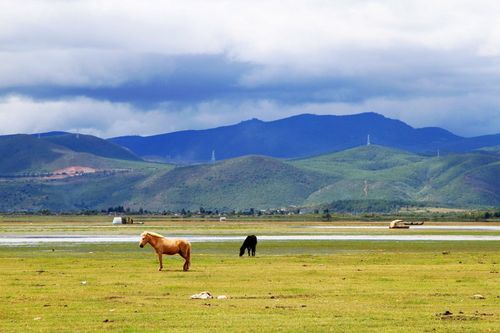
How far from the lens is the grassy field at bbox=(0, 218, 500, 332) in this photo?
29.7m

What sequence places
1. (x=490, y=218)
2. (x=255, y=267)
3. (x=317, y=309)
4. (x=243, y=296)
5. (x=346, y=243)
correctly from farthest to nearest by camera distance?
(x=490, y=218)
(x=346, y=243)
(x=255, y=267)
(x=243, y=296)
(x=317, y=309)

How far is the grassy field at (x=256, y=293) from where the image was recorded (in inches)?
1171

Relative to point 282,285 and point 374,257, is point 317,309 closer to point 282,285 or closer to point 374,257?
point 282,285

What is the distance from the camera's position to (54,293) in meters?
38.1

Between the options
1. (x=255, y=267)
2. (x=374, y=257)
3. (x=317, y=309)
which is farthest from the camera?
(x=374, y=257)

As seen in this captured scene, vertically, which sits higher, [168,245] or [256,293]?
[168,245]

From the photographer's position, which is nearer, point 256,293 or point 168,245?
point 256,293

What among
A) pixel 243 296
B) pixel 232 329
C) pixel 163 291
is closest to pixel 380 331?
pixel 232 329

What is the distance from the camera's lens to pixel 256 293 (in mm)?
37938

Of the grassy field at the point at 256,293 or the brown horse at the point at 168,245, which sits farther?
the brown horse at the point at 168,245

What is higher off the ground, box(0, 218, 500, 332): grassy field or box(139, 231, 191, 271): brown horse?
box(139, 231, 191, 271): brown horse

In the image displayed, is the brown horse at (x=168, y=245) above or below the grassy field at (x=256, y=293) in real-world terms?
above

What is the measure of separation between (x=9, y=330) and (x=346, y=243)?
185ft

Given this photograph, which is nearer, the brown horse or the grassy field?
the grassy field
